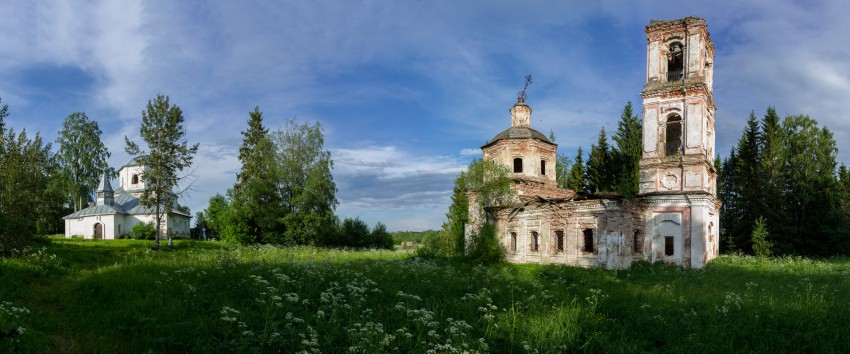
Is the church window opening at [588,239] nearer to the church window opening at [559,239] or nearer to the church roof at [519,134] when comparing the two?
the church window opening at [559,239]

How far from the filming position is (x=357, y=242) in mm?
42906

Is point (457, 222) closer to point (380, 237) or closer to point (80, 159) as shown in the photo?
point (380, 237)

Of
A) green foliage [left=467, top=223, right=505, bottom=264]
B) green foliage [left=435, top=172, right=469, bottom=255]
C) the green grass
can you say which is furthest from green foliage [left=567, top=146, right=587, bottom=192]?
the green grass

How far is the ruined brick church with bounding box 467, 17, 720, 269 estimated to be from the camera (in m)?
24.1

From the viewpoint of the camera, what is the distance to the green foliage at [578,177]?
46728 millimetres

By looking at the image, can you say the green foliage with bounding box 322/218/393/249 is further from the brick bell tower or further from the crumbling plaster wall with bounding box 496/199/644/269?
the brick bell tower

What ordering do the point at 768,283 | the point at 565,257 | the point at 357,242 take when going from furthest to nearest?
the point at 357,242, the point at 565,257, the point at 768,283

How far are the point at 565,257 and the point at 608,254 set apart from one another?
240cm

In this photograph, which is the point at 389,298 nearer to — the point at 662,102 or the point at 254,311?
the point at 254,311

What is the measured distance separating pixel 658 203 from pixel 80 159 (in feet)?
171

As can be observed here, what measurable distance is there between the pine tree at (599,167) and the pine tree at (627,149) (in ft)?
2.85

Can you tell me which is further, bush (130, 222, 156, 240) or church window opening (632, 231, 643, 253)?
bush (130, 222, 156, 240)

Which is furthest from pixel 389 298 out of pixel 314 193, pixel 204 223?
pixel 204 223

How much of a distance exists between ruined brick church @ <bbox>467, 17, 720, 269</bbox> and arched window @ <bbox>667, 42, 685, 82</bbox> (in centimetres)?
5
